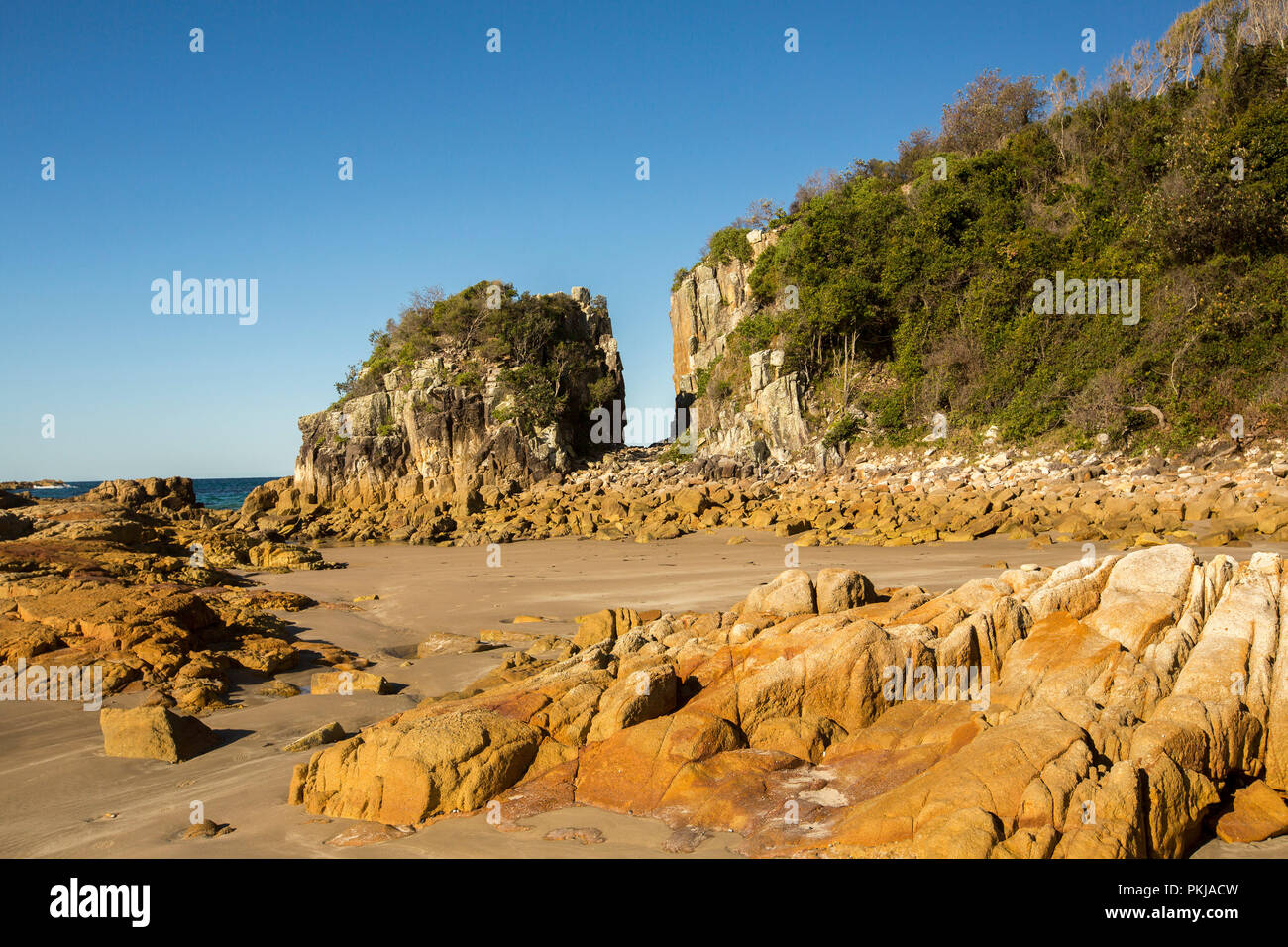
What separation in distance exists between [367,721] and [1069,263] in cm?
2926

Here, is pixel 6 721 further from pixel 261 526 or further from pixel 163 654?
pixel 261 526

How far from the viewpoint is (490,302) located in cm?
3684

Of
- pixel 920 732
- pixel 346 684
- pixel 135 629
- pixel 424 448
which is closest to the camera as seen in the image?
pixel 920 732

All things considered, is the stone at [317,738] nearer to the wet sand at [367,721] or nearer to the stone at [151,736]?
the wet sand at [367,721]

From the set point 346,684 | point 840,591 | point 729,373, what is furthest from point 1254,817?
point 729,373

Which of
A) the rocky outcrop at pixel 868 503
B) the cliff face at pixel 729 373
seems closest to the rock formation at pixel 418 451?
the rocky outcrop at pixel 868 503

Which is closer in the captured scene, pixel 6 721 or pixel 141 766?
pixel 141 766

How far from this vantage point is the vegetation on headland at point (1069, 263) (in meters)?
22.2

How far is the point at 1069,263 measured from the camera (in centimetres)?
2761

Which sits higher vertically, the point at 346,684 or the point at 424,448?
the point at 424,448

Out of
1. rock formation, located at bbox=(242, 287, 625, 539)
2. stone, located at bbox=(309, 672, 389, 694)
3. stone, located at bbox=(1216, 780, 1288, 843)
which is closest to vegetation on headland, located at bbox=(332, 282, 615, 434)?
rock formation, located at bbox=(242, 287, 625, 539)

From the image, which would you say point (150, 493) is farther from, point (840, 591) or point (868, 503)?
point (840, 591)
